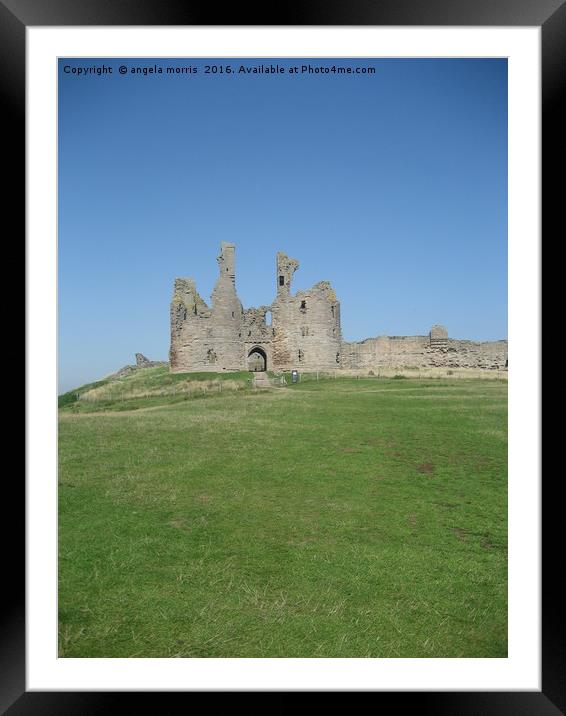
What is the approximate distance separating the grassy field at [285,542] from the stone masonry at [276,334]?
2297cm

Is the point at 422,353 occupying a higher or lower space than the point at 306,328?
lower

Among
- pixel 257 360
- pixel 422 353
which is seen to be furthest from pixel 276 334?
pixel 422 353

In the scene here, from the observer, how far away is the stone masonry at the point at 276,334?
33.5 meters

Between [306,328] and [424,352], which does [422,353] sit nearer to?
[424,352]

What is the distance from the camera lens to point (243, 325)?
3606 cm

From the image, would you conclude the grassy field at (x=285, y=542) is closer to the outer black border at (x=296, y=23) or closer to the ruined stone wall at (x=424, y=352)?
the outer black border at (x=296, y=23)

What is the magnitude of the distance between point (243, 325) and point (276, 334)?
2692 millimetres

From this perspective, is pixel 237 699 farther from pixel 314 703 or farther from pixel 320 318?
pixel 320 318

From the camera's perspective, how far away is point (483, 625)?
14.5 ft

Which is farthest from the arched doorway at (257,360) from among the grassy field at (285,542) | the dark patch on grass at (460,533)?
the dark patch on grass at (460,533)

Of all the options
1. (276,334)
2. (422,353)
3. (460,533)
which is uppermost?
(276,334)
